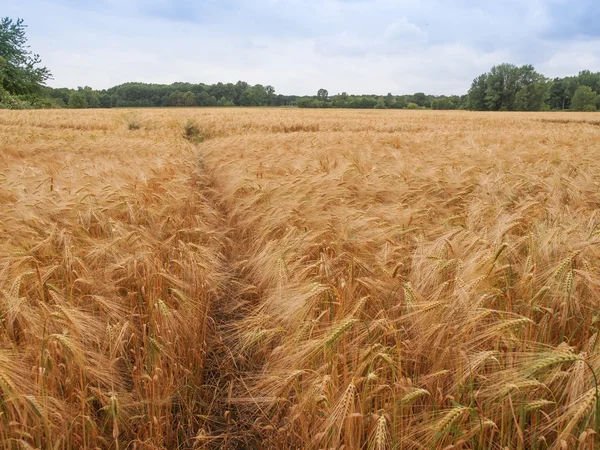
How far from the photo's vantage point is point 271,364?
5.99 ft

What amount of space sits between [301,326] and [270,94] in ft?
300

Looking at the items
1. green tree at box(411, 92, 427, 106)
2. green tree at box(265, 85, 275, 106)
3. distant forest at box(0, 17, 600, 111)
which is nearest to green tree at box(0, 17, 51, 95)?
distant forest at box(0, 17, 600, 111)

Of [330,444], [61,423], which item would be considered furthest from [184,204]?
[330,444]

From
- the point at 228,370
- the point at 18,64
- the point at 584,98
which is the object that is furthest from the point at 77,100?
the point at 584,98

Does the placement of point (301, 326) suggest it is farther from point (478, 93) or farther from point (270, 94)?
point (270, 94)

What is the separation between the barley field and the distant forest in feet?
178

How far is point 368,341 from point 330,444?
A: 1.37 feet

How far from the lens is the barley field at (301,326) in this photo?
1.32m

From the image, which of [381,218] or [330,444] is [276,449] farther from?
[381,218]

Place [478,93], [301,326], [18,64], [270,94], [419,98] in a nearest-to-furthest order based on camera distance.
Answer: [301,326]
[18,64]
[478,93]
[270,94]
[419,98]

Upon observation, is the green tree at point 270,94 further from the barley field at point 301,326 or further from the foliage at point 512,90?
the barley field at point 301,326

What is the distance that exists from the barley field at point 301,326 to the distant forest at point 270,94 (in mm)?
54180

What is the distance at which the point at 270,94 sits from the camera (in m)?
87.7

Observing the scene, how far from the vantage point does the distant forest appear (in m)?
46.9
